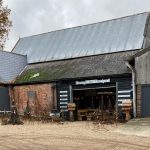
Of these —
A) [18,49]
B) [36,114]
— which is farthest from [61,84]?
[18,49]

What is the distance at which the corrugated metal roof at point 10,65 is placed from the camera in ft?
103

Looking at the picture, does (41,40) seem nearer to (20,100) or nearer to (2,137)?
(20,100)

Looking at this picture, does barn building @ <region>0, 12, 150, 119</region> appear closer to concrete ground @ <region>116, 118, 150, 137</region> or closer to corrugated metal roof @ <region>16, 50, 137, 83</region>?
corrugated metal roof @ <region>16, 50, 137, 83</region>

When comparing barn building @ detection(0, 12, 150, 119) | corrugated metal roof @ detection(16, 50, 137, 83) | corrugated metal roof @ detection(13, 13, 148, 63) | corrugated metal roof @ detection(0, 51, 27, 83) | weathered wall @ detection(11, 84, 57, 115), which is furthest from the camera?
corrugated metal roof @ detection(0, 51, 27, 83)

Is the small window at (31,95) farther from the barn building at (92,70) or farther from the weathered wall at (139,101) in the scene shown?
the weathered wall at (139,101)

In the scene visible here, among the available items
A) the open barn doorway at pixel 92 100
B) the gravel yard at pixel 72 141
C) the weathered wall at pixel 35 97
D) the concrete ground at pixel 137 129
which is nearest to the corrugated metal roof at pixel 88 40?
the open barn doorway at pixel 92 100

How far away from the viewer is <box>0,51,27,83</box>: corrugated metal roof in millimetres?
31453

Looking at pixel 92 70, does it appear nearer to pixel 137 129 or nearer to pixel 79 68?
pixel 79 68

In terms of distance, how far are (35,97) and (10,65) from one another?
15.7 feet

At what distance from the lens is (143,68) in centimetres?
2355

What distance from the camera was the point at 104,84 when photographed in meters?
25.2

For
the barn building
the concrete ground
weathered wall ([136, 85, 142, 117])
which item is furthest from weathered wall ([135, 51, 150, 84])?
the concrete ground

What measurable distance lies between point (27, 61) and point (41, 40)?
290cm

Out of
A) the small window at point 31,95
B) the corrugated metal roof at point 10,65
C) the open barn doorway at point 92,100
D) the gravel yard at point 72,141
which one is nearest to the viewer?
the gravel yard at point 72,141
